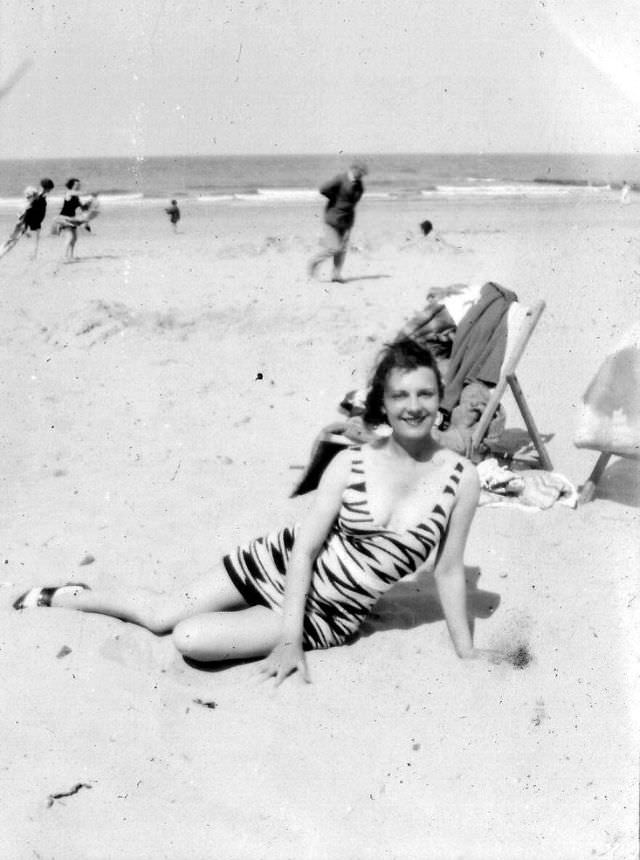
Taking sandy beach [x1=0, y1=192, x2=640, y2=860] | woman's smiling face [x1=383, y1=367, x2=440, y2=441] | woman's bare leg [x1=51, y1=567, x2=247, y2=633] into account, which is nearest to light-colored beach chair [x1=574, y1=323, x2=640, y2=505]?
sandy beach [x1=0, y1=192, x2=640, y2=860]

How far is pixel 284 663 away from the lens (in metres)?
2.99

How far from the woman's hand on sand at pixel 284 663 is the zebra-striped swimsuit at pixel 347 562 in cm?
14

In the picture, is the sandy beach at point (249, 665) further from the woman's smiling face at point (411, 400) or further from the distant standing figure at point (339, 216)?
the distant standing figure at point (339, 216)

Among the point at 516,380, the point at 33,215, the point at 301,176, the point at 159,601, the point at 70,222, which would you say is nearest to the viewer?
the point at 159,601

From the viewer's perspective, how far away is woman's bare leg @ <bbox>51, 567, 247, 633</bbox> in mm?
3252

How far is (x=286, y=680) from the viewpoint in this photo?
3.02 metres

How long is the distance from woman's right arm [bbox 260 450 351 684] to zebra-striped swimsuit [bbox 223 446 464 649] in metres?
0.04

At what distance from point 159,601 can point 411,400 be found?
4.20 feet

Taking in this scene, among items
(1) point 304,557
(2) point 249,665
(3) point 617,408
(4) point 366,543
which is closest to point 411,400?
(4) point 366,543

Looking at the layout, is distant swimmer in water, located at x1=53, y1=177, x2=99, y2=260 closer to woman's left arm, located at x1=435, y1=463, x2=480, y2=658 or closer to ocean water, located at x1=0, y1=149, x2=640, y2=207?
ocean water, located at x1=0, y1=149, x2=640, y2=207

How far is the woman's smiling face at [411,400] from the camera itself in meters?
2.84

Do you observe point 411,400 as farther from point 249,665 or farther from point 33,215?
point 33,215

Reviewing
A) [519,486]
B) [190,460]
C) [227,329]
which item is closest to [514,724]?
[519,486]

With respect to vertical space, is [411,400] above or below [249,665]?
above
